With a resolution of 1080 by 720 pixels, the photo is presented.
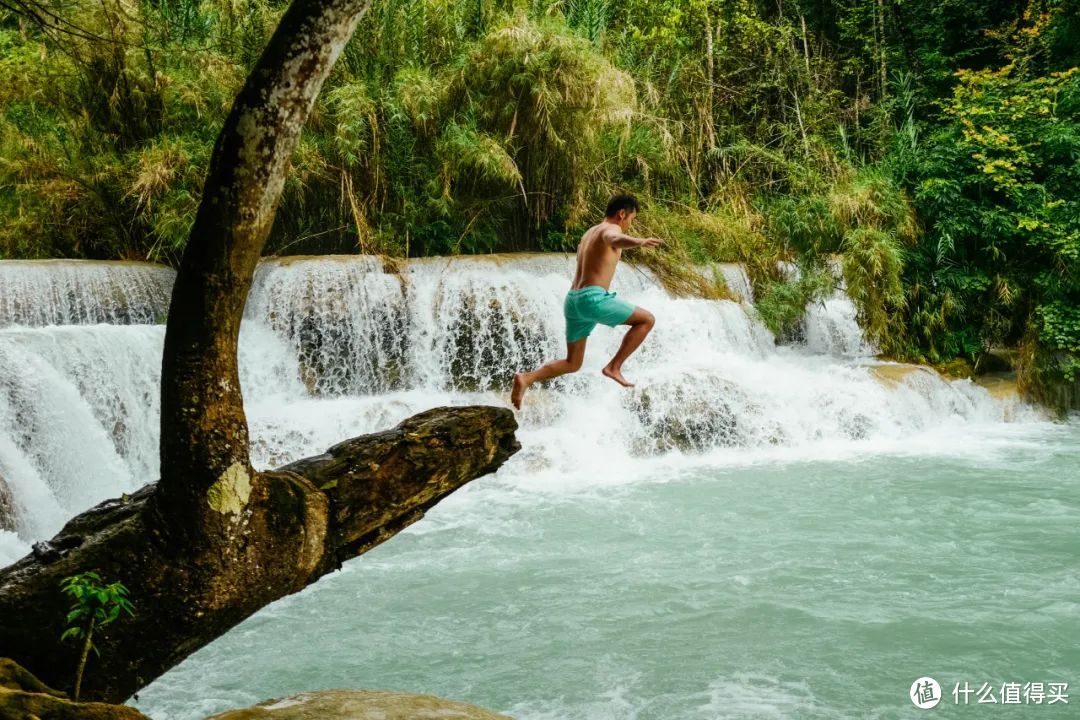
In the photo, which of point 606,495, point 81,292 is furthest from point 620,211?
point 81,292

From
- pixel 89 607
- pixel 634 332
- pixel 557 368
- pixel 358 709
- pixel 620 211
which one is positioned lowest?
pixel 358 709

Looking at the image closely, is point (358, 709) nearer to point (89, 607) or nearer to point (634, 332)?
point (89, 607)

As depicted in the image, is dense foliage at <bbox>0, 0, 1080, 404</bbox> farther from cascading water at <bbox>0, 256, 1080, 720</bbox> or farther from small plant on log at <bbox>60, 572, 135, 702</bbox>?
small plant on log at <bbox>60, 572, 135, 702</bbox>

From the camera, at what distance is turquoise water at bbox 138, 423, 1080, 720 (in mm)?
4387

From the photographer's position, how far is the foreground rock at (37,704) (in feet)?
6.97

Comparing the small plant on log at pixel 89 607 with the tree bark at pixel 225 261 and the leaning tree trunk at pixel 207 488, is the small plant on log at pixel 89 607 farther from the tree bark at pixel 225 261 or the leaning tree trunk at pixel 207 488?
the tree bark at pixel 225 261

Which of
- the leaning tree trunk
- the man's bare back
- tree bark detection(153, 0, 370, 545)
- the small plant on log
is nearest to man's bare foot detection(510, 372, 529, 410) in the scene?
the man's bare back

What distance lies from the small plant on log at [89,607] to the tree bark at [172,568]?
0.16 feet

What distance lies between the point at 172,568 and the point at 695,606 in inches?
143

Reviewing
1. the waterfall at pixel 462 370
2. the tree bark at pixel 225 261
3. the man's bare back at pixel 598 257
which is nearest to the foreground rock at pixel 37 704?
the tree bark at pixel 225 261

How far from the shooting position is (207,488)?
8.20 feet

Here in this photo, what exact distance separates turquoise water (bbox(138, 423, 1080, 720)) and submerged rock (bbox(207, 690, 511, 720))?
3.86 feet

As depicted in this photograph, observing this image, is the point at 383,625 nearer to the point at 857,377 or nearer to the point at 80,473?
the point at 80,473

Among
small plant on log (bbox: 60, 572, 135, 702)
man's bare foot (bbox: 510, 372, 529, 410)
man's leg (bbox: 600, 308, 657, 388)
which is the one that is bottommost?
small plant on log (bbox: 60, 572, 135, 702)
